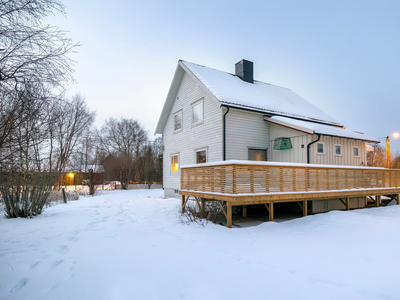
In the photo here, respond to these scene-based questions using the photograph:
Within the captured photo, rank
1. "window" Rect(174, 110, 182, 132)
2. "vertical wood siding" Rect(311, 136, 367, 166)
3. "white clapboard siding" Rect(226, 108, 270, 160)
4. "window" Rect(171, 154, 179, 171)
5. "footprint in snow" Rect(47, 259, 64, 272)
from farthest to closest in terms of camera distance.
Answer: "window" Rect(171, 154, 179, 171) → "window" Rect(174, 110, 182, 132) → "white clapboard siding" Rect(226, 108, 270, 160) → "vertical wood siding" Rect(311, 136, 367, 166) → "footprint in snow" Rect(47, 259, 64, 272)

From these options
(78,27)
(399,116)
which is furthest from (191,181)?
(399,116)

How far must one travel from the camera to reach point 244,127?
10977 mm

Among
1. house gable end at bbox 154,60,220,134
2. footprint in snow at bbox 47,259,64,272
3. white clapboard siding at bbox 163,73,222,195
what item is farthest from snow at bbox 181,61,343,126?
footprint in snow at bbox 47,259,64,272

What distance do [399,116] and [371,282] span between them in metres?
121

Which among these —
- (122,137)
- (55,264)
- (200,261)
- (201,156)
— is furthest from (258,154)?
(122,137)

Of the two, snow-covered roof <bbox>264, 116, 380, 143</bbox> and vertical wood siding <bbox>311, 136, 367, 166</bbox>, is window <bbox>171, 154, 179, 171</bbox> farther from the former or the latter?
vertical wood siding <bbox>311, 136, 367, 166</bbox>

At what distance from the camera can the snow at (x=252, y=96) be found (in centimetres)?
1104

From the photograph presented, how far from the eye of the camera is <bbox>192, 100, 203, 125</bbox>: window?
1208 cm

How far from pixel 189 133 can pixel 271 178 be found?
21.3ft

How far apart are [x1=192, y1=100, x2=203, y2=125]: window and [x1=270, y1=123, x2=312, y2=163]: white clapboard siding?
331 centimetres

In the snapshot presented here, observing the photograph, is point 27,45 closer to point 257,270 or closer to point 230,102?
point 257,270

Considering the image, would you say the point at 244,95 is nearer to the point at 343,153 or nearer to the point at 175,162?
the point at 343,153

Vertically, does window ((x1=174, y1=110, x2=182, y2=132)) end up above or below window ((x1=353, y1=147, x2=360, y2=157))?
above

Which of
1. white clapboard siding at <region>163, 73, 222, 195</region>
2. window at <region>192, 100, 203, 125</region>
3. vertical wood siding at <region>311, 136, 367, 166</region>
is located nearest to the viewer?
vertical wood siding at <region>311, 136, 367, 166</region>
